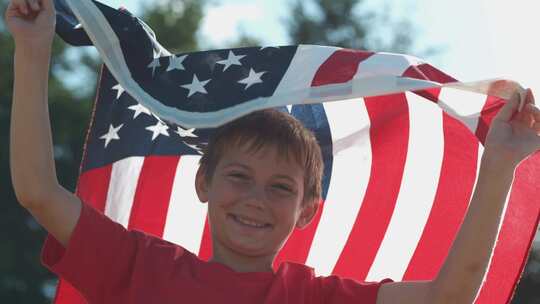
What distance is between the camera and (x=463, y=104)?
3682 mm

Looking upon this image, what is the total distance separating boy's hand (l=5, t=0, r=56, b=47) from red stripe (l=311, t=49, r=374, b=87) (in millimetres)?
772

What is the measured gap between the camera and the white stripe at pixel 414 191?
4.23 meters

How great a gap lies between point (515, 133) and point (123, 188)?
1.61m

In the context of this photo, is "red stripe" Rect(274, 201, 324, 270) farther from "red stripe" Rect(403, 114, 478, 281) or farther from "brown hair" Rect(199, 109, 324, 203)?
"brown hair" Rect(199, 109, 324, 203)

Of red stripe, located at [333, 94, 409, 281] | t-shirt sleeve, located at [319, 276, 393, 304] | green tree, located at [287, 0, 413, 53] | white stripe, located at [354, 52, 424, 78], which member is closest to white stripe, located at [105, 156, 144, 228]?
red stripe, located at [333, 94, 409, 281]

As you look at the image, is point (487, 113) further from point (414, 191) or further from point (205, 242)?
point (205, 242)

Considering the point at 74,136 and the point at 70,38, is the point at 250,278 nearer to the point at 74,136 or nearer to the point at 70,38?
the point at 70,38

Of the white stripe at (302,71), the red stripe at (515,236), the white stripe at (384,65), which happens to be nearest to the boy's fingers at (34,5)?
the white stripe at (302,71)

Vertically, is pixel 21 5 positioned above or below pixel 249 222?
above

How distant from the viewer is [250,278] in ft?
11.4

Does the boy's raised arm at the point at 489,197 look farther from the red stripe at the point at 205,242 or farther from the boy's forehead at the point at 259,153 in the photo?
the red stripe at the point at 205,242

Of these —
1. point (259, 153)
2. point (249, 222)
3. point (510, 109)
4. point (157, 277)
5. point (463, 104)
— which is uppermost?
point (463, 104)

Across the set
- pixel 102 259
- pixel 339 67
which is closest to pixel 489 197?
pixel 339 67

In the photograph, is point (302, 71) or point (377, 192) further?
point (377, 192)
